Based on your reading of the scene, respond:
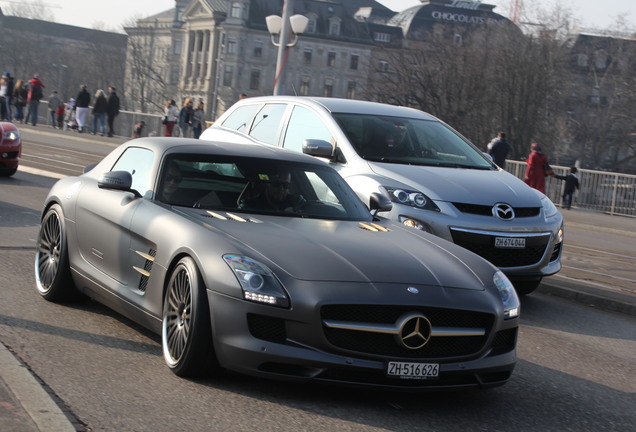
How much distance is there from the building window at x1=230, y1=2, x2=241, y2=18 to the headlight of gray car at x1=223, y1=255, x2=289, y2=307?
424 feet

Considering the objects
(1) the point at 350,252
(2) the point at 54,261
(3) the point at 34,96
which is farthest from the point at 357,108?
(3) the point at 34,96

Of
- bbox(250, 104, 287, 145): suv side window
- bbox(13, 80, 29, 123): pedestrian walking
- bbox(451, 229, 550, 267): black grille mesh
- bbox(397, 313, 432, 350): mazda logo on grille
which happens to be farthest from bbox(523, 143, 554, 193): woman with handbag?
bbox(13, 80, 29, 123): pedestrian walking

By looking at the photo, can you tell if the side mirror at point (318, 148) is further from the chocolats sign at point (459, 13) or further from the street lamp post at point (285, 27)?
the chocolats sign at point (459, 13)

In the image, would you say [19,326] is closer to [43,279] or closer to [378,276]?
[43,279]

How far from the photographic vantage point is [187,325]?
564 cm

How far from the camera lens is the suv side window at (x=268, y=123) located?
461 inches

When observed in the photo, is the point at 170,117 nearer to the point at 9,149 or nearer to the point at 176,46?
the point at 9,149

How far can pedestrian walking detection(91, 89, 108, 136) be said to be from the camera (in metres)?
40.2

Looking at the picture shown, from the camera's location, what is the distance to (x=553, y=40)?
2608 inches

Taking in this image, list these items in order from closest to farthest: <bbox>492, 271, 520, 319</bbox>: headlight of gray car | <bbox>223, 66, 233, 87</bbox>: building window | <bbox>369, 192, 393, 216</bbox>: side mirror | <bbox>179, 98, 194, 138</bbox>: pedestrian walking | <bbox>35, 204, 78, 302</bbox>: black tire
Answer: <bbox>492, 271, 520, 319</bbox>: headlight of gray car → <bbox>369, 192, 393, 216</bbox>: side mirror → <bbox>35, 204, 78, 302</bbox>: black tire → <bbox>179, 98, 194, 138</bbox>: pedestrian walking → <bbox>223, 66, 233, 87</bbox>: building window

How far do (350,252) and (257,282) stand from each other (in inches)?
27.0

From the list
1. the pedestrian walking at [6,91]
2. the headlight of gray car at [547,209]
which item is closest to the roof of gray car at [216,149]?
the headlight of gray car at [547,209]

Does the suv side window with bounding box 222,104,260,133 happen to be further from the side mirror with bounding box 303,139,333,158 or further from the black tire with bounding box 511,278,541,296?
the black tire with bounding box 511,278,541,296

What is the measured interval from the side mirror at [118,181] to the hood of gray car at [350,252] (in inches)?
27.3
